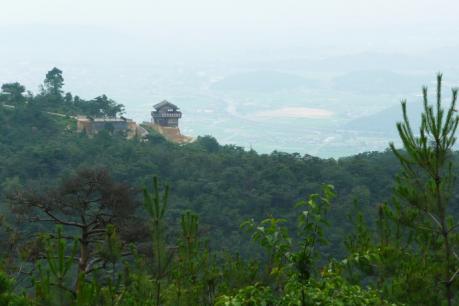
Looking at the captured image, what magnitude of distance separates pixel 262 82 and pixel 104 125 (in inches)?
4196

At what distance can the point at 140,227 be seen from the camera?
773 cm

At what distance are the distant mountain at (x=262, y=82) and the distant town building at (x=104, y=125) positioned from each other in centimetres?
9998

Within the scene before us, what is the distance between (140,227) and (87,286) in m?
3.82

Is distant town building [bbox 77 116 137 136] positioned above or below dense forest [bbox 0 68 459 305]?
above

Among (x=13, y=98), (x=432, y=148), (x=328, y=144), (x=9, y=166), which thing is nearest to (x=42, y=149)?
(x=9, y=166)

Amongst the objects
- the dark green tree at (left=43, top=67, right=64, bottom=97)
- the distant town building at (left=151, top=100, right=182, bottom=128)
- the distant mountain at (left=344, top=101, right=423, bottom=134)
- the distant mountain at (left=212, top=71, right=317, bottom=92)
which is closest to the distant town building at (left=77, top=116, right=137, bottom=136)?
the distant town building at (left=151, top=100, right=182, bottom=128)

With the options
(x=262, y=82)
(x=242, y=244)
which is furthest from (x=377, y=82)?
(x=242, y=244)

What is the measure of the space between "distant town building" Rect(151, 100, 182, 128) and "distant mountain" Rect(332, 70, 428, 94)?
89.0 m

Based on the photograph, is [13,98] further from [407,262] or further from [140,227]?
[407,262]

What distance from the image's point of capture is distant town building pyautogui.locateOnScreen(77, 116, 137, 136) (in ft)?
95.7

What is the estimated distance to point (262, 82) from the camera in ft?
443

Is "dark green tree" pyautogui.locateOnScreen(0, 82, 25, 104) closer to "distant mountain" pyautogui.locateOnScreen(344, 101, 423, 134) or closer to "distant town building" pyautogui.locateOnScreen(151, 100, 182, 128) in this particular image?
"distant town building" pyautogui.locateOnScreen(151, 100, 182, 128)

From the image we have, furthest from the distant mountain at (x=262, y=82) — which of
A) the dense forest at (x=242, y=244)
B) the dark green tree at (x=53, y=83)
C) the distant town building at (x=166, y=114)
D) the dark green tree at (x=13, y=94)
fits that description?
the dense forest at (x=242, y=244)

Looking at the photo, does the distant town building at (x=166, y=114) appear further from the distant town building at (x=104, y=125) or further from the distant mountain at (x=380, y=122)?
the distant mountain at (x=380, y=122)
